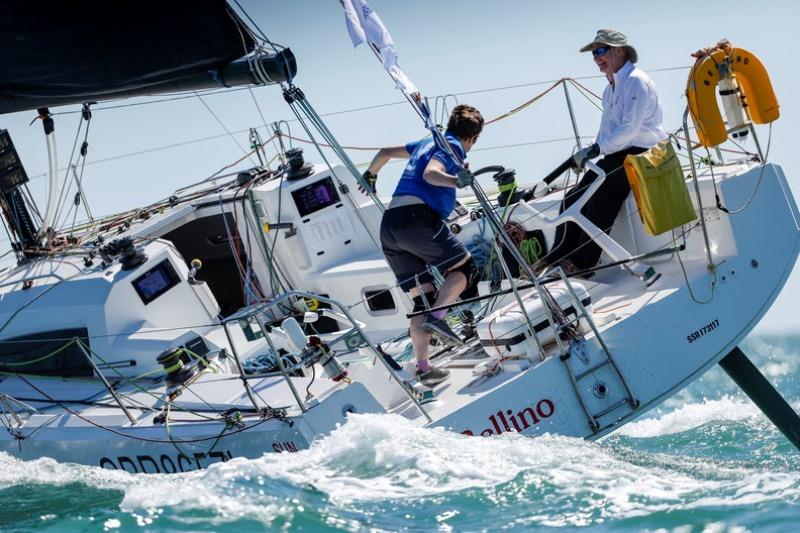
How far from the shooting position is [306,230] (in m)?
7.92

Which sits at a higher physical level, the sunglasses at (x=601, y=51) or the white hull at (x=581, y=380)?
the sunglasses at (x=601, y=51)

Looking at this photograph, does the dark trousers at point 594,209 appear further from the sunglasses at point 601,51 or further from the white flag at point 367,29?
the white flag at point 367,29

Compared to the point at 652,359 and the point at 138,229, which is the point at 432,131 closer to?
the point at 652,359

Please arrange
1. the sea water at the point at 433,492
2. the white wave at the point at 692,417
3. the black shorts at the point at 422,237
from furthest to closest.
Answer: the white wave at the point at 692,417, the black shorts at the point at 422,237, the sea water at the point at 433,492

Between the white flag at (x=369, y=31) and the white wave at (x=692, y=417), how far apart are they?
10.9ft

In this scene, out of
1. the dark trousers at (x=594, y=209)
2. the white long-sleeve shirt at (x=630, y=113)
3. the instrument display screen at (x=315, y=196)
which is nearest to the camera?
the white long-sleeve shirt at (x=630, y=113)

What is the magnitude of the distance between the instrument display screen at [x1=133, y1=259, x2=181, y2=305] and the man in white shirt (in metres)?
2.69

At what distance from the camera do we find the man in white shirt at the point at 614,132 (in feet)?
20.4

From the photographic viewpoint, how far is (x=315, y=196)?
26.2ft

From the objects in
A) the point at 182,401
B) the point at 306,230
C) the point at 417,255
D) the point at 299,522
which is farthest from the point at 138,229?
the point at 299,522

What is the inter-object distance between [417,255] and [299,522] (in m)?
1.77

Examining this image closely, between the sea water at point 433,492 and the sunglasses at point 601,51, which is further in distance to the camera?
the sunglasses at point 601,51

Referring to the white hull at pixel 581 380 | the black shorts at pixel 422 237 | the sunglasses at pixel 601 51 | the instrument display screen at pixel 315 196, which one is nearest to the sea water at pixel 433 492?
the white hull at pixel 581 380

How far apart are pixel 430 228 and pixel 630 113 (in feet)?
4.65
